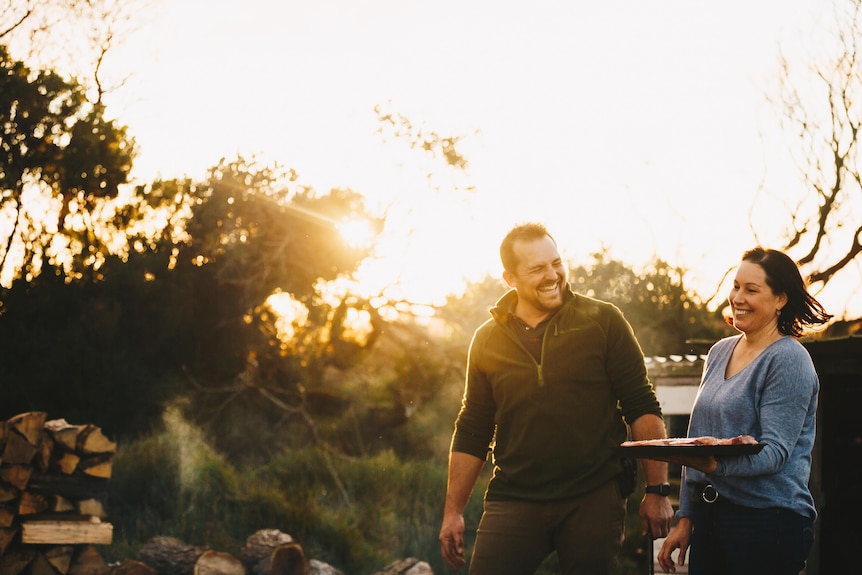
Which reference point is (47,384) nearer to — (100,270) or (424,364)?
(100,270)

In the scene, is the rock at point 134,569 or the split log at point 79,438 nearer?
the rock at point 134,569

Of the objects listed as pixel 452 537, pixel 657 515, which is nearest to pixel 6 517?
pixel 452 537

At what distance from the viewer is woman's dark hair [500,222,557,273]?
362cm

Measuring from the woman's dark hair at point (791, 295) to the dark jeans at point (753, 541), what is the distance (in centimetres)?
58

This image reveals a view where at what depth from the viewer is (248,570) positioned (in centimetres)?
824

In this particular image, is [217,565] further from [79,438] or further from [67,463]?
[79,438]

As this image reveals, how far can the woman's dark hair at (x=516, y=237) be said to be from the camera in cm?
362

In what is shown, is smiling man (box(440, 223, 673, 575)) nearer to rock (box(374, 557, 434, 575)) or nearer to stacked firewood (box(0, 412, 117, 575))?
rock (box(374, 557, 434, 575))

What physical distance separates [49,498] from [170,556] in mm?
1166

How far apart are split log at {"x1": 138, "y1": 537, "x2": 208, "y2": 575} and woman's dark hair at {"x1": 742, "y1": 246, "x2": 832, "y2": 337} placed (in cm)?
647

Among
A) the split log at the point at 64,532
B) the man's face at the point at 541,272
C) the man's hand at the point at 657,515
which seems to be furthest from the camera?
the split log at the point at 64,532

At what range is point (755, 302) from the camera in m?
2.98

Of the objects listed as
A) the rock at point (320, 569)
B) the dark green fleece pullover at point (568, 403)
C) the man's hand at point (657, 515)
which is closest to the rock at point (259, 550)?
the rock at point (320, 569)

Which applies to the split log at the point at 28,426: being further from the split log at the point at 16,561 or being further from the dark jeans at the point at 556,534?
the dark jeans at the point at 556,534
